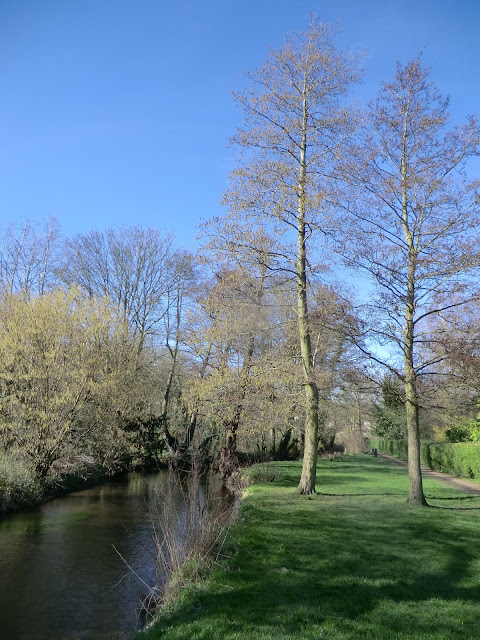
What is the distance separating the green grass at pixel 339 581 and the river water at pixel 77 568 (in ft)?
4.44

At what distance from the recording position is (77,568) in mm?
9156

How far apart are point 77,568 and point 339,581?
18.0 ft

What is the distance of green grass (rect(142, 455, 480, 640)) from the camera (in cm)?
489

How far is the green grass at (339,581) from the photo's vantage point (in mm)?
4891

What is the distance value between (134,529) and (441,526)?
7327 millimetres

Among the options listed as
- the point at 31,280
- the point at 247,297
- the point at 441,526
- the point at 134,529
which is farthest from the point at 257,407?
the point at 31,280

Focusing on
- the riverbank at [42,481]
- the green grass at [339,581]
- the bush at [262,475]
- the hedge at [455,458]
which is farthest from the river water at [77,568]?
the hedge at [455,458]

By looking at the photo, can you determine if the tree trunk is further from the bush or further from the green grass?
the bush

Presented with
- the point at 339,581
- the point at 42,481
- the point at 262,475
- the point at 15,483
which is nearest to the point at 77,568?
the point at 339,581

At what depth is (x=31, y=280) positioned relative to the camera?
89.3 feet

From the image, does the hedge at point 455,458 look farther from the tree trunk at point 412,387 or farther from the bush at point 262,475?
the tree trunk at point 412,387

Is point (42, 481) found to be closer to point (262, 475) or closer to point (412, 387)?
point (262, 475)

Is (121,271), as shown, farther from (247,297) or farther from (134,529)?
(134,529)

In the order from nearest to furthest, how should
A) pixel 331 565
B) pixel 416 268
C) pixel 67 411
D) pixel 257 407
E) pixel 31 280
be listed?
1. pixel 331 565
2. pixel 416 268
3. pixel 257 407
4. pixel 67 411
5. pixel 31 280
